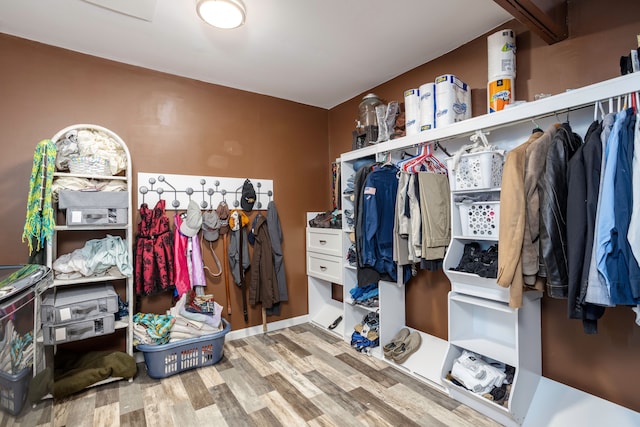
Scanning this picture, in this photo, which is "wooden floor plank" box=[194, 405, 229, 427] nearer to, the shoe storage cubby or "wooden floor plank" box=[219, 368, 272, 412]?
"wooden floor plank" box=[219, 368, 272, 412]

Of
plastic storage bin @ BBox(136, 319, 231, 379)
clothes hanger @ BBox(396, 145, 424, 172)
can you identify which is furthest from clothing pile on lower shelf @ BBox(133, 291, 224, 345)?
clothes hanger @ BBox(396, 145, 424, 172)

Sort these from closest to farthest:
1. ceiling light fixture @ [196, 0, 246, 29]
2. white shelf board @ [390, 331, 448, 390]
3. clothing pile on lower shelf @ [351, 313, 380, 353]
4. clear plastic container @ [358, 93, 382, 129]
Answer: ceiling light fixture @ [196, 0, 246, 29]
white shelf board @ [390, 331, 448, 390]
clothing pile on lower shelf @ [351, 313, 380, 353]
clear plastic container @ [358, 93, 382, 129]

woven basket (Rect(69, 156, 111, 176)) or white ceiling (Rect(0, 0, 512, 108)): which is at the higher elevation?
white ceiling (Rect(0, 0, 512, 108))

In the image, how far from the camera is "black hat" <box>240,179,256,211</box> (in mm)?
3162

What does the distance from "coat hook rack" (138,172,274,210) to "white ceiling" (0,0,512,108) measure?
0.97 meters

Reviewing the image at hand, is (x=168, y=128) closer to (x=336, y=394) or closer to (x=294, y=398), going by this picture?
(x=294, y=398)

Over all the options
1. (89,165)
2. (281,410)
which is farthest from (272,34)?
(281,410)

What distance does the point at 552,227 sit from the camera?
1515 millimetres

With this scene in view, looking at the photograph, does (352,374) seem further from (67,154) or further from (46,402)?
(67,154)

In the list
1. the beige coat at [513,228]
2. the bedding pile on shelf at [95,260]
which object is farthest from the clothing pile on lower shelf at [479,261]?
the bedding pile on shelf at [95,260]

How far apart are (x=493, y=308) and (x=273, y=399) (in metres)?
1.52

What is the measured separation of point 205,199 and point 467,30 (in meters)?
2.58

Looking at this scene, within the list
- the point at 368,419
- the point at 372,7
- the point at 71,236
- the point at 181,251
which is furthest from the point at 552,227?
the point at 71,236

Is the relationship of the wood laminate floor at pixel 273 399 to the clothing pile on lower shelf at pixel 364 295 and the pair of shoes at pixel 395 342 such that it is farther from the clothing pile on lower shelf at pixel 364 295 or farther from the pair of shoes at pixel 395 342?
the clothing pile on lower shelf at pixel 364 295
